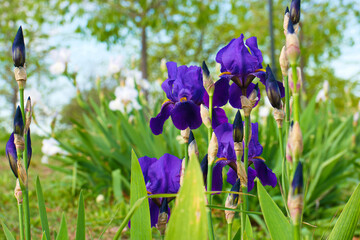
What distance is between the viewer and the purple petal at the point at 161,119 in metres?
0.89

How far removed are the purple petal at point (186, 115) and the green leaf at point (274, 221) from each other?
0.24 metres

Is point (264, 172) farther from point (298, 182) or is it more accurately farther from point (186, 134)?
point (298, 182)

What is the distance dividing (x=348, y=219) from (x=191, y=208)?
16.5 inches

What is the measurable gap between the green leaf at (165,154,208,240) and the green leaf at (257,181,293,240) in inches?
9.1

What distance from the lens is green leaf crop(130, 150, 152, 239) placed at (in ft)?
2.36

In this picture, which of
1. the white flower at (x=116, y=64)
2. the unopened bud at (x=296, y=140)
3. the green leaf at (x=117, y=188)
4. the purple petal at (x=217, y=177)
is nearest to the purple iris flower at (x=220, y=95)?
the purple petal at (x=217, y=177)

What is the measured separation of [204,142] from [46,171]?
3.10 metres

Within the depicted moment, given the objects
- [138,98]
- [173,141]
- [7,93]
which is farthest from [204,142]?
[7,93]

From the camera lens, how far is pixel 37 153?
19.2 ft

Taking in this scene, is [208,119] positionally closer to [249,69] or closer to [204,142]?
A: [249,69]

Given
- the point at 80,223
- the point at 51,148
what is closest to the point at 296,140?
the point at 80,223

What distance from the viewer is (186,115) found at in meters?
0.85

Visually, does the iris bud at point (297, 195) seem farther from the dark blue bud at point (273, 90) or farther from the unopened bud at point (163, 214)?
the unopened bud at point (163, 214)

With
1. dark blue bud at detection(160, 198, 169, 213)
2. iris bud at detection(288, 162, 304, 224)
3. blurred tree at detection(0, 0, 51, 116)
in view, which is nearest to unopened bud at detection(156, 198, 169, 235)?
dark blue bud at detection(160, 198, 169, 213)
